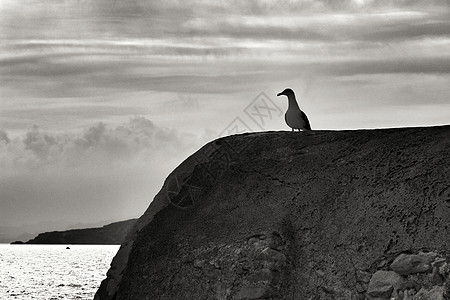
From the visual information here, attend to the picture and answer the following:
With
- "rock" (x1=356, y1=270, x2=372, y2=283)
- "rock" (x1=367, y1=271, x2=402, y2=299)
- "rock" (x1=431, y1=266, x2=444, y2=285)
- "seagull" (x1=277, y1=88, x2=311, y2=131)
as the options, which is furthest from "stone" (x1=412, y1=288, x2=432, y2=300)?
"seagull" (x1=277, y1=88, x2=311, y2=131)

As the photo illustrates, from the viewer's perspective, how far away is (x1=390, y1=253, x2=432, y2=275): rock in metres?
10.2

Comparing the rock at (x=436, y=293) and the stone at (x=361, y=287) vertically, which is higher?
the stone at (x=361, y=287)

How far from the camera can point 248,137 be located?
44.6 ft

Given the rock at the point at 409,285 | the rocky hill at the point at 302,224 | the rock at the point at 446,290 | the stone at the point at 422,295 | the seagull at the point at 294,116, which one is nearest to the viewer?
the rock at the point at 446,290

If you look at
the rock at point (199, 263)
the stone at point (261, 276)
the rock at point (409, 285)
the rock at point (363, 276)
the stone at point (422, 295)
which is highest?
the rock at point (199, 263)

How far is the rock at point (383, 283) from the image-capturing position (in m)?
A: 10.3

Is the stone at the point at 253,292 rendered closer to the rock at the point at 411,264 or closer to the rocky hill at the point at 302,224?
the rocky hill at the point at 302,224

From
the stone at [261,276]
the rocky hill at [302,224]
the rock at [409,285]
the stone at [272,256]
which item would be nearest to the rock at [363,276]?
the rocky hill at [302,224]

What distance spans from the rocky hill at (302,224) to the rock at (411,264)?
1 centimetres

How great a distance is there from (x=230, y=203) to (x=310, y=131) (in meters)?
1.95

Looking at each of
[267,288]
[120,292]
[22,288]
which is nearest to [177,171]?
[120,292]

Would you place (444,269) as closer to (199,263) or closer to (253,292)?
(253,292)

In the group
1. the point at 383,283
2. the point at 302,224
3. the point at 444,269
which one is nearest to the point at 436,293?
the point at 444,269

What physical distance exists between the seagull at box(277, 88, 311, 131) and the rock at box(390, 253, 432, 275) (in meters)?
4.13
